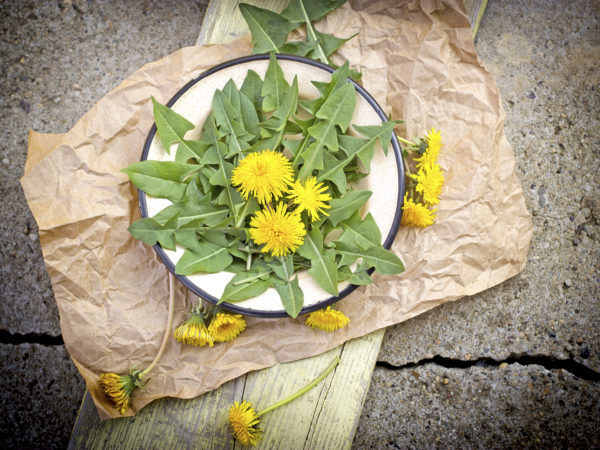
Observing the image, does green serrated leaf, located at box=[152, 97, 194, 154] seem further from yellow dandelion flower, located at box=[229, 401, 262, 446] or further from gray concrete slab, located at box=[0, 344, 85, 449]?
gray concrete slab, located at box=[0, 344, 85, 449]

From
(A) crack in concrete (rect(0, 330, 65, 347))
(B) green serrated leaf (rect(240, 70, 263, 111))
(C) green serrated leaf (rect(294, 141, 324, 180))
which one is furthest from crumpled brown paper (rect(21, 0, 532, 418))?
(A) crack in concrete (rect(0, 330, 65, 347))

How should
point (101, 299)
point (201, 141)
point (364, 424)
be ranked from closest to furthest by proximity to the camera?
point (201, 141) < point (101, 299) < point (364, 424)

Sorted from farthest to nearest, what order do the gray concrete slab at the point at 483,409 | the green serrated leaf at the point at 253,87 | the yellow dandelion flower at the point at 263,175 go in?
the gray concrete slab at the point at 483,409 < the green serrated leaf at the point at 253,87 < the yellow dandelion flower at the point at 263,175

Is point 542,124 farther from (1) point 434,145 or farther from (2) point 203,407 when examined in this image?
(2) point 203,407

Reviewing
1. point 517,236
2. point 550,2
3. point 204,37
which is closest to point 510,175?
point 517,236

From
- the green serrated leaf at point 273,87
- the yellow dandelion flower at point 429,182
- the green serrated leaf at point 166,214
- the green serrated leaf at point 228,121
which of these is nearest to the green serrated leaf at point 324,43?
the green serrated leaf at point 273,87

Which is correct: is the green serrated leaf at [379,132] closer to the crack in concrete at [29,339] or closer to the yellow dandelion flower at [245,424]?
the yellow dandelion flower at [245,424]

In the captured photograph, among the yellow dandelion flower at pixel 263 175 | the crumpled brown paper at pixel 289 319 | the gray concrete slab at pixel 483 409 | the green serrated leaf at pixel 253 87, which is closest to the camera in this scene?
the yellow dandelion flower at pixel 263 175

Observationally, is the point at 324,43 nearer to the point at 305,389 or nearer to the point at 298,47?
the point at 298,47
